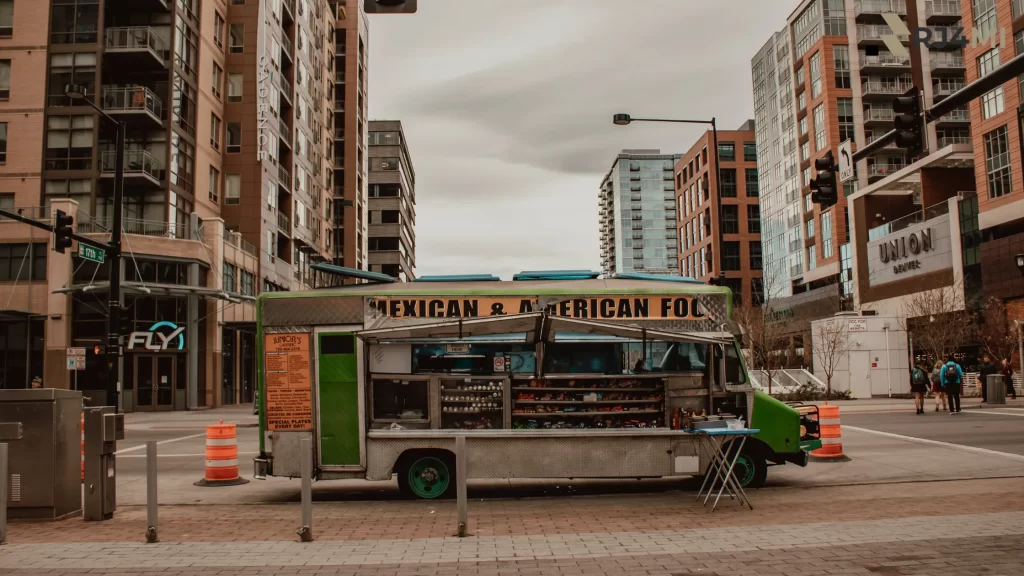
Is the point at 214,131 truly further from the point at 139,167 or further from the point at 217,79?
the point at 139,167

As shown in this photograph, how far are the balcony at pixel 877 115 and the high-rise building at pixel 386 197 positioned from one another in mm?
54805

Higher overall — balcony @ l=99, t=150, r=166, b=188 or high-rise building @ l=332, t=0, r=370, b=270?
high-rise building @ l=332, t=0, r=370, b=270

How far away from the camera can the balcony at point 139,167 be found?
39688mm

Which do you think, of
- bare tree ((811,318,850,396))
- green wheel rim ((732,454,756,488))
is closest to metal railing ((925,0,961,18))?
bare tree ((811,318,850,396))

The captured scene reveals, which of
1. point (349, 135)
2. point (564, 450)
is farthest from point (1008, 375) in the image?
point (349, 135)

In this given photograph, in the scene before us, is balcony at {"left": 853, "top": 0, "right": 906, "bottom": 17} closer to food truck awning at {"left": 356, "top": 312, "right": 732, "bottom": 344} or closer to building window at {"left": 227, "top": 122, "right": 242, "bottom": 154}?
building window at {"left": 227, "top": 122, "right": 242, "bottom": 154}

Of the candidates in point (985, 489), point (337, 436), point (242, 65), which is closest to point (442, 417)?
point (337, 436)

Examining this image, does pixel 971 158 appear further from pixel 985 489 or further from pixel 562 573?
pixel 562 573

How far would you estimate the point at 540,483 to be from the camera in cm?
1315

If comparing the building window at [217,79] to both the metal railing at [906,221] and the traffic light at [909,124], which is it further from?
the metal railing at [906,221]

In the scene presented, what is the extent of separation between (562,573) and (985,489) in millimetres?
7343

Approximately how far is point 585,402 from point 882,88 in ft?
228

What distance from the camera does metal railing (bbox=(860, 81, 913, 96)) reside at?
70.6m

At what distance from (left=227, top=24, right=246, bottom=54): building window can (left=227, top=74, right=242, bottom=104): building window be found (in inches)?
58.2
